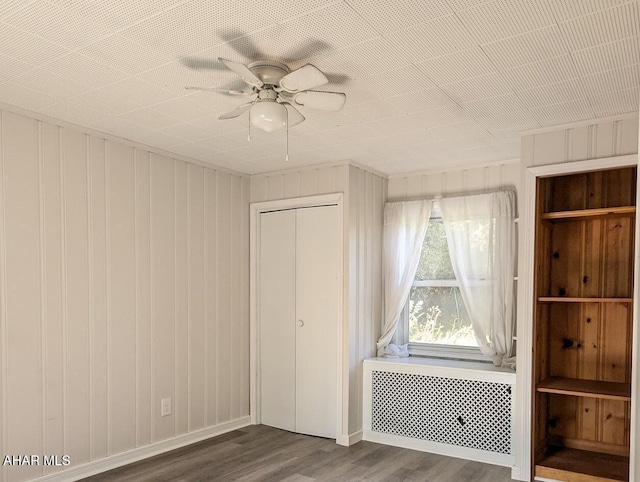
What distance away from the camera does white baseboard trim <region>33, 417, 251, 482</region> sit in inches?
132

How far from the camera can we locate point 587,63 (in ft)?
7.88

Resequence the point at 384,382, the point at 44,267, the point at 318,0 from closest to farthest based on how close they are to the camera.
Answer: the point at 318,0
the point at 44,267
the point at 384,382

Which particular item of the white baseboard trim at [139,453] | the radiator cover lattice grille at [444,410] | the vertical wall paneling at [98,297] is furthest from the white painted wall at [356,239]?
the vertical wall paneling at [98,297]

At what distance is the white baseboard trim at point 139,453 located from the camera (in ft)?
11.0

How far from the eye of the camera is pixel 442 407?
13.4 feet

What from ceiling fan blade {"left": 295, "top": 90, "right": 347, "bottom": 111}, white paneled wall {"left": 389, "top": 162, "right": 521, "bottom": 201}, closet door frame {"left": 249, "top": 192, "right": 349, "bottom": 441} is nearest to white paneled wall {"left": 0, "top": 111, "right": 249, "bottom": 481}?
closet door frame {"left": 249, "top": 192, "right": 349, "bottom": 441}

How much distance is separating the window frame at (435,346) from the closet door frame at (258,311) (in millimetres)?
717

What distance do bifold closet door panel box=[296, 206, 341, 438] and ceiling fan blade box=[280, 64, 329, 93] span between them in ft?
6.94

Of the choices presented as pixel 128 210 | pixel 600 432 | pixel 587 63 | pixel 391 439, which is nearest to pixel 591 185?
pixel 587 63

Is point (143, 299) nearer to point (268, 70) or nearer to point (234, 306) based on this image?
point (234, 306)

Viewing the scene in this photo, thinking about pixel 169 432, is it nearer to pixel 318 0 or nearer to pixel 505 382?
pixel 505 382

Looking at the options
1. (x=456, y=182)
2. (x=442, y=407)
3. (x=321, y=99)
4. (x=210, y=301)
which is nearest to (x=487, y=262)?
(x=456, y=182)

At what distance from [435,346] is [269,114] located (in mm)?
2925

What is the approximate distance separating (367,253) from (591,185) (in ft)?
5.95
